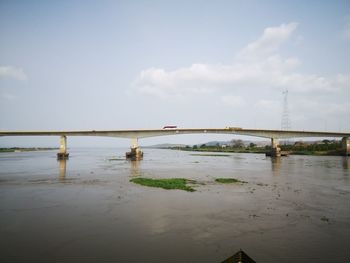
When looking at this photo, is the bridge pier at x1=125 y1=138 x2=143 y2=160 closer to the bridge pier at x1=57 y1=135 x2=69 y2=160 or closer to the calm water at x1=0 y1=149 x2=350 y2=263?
the bridge pier at x1=57 y1=135 x2=69 y2=160

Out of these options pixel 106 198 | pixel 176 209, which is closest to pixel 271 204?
pixel 176 209

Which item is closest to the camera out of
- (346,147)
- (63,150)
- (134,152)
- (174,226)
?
(174,226)

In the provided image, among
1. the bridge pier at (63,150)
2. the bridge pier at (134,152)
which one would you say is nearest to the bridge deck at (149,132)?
the bridge pier at (134,152)

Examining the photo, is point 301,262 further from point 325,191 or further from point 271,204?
point 325,191

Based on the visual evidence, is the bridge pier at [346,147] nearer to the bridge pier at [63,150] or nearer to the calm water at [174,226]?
the calm water at [174,226]

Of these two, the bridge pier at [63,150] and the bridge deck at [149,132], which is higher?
the bridge deck at [149,132]

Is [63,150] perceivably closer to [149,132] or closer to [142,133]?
[142,133]

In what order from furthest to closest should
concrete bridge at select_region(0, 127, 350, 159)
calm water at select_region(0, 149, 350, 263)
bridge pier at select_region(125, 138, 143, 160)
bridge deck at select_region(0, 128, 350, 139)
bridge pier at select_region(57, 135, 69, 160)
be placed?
1. bridge deck at select_region(0, 128, 350, 139)
2. concrete bridge at select_region(0, 127, 350, 159)
3. bridge pier at select_region(125, 138, 143, 160)
4. bridge pier at select_region(57, 135, 69, 160)
5. calm water at select_region(0, 149, 350, 263)

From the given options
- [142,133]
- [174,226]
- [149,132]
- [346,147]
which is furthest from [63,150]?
[346,147]

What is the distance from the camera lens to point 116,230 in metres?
10.5

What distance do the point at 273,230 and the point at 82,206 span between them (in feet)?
35.3

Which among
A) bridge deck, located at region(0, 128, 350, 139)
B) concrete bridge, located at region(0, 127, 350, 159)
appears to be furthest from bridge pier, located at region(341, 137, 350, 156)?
bridge deck, located at region(0, 128, 350, 139)

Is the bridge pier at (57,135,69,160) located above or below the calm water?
above

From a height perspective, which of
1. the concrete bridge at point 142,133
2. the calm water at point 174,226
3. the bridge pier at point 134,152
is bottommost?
the calm water at point 174,226
